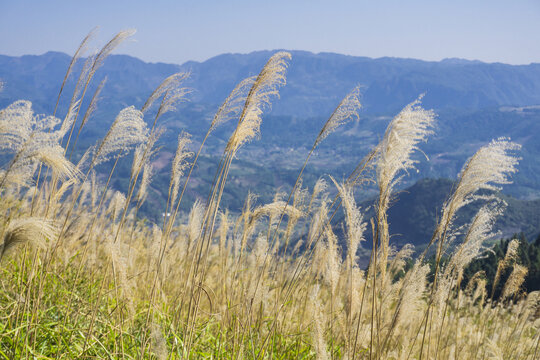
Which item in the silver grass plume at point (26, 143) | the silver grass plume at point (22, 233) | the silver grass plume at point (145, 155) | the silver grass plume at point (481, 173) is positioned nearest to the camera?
the silver grass plume at point (22, 233)

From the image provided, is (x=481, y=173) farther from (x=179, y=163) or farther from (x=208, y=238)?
(x=179, y=163)

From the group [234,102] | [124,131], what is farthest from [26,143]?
[234,102]

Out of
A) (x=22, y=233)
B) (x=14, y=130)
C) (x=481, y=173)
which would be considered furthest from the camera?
(x=481, y=173)

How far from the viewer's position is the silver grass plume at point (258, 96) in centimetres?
206

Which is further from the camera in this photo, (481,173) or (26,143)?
(481,173)

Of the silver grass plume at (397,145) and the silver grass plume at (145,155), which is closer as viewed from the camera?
the silver grass plume at (397,145)

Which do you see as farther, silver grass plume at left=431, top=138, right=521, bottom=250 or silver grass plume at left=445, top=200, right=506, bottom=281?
silver grass plume at left=445, top=200, right=506, bottom=281

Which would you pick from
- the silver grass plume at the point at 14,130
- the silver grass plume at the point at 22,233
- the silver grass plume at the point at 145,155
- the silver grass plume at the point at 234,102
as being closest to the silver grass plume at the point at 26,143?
the silver grass plume at the point at 14,130

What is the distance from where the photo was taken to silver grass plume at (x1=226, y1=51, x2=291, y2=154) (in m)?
2.06

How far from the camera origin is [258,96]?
208 cm

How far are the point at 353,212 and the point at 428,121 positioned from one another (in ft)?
1.86

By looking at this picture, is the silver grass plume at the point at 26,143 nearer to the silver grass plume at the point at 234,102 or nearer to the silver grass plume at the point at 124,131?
the silver grass plume at the point at 124,131

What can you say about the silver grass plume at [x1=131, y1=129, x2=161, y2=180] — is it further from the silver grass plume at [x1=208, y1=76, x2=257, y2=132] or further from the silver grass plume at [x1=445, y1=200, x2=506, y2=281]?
the silver grass plume at [x1=445, y1=200, x2=506, y2=281]

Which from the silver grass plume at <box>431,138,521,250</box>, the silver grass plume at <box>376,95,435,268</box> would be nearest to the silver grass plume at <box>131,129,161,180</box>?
the silver grass plume at <box>376,95,435,268</box>
